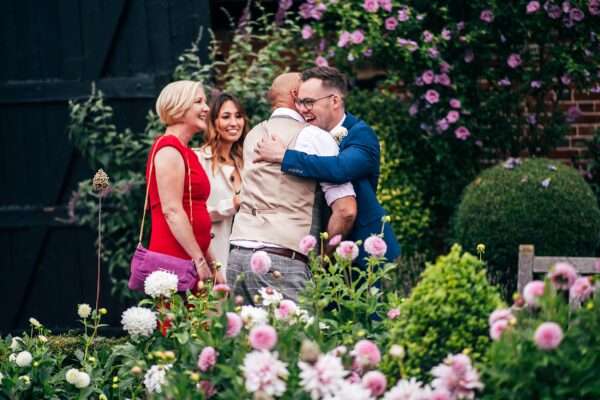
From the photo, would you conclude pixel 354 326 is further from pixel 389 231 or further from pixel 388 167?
pixel 388 167

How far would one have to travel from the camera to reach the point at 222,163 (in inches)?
232

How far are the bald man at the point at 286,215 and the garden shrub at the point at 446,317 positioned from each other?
144 cm

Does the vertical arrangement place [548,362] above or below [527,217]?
above

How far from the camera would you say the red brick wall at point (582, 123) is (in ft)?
27.3

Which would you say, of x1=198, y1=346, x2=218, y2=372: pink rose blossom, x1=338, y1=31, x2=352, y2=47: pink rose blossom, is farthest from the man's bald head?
x1=338, y1=31, x2=352, y2=47: pink rose blossom

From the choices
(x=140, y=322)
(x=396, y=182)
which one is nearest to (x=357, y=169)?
(x=140, y=322)

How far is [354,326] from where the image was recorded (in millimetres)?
3709

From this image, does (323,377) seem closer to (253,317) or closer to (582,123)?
(253,317)

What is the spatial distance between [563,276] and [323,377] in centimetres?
69

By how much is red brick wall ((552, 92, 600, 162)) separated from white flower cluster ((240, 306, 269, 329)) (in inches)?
207

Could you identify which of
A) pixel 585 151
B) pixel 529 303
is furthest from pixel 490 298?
pixel 585 151

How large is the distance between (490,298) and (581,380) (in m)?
0.46

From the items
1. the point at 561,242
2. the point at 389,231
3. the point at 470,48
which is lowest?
the point at 561,242

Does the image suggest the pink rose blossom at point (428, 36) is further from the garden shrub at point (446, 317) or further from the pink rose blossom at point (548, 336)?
the pink rose blossom at point (548, 336)
